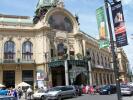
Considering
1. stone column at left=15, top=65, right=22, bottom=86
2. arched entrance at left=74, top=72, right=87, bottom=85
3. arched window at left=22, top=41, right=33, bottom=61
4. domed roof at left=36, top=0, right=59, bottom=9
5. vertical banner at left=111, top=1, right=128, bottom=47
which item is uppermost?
domed roof at left=36, top=0, right=59, bottom=9

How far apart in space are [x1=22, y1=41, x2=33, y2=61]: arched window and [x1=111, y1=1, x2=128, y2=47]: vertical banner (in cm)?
3482

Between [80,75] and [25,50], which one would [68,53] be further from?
[25,50]

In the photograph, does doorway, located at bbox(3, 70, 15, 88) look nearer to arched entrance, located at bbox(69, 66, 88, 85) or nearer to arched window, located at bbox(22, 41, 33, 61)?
arched window, located at bbox(22, 41, 33, 61)

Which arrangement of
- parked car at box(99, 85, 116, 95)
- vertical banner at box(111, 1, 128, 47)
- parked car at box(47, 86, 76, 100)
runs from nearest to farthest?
vertical banner at box(111, 1, 128, 47)
parked car at box(47, 86, 76, 100)
parked car at box(99, 85, 116, 95)

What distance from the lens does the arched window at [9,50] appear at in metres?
48.4

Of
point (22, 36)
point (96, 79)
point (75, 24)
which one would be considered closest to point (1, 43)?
point (22, 36)

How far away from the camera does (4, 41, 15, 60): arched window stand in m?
48.4

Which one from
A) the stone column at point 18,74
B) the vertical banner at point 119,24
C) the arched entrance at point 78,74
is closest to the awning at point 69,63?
the arched entrance at point 78,74

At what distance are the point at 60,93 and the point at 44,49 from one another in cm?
1823

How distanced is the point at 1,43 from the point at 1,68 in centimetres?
437

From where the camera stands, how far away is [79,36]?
5391 centimetres

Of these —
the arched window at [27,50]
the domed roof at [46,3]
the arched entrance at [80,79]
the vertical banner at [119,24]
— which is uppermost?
the domed roof at [46,3]

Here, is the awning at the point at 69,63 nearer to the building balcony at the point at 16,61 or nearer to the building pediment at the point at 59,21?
the building balcony at the point at 16,61

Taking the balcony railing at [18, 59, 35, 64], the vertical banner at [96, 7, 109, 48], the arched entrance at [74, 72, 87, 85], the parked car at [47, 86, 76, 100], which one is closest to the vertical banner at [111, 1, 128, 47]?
the vertical banner at [96, 7, 109, 48]
